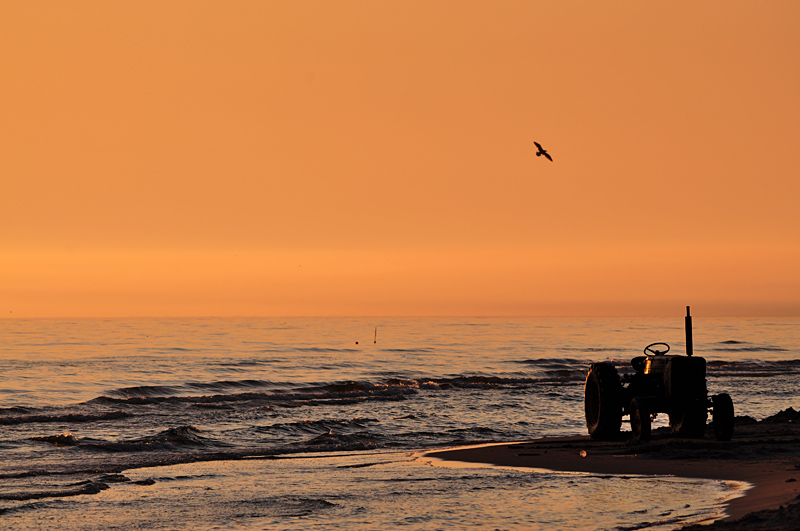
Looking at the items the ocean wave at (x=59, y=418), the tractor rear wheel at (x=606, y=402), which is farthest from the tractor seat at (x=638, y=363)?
the ocean wave at (x=59, y=418)

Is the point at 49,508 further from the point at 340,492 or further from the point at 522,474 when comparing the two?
the point at 522,474

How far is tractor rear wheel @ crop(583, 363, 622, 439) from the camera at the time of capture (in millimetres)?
15523

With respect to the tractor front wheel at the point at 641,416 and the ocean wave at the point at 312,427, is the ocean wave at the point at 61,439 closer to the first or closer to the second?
the ocean wave at the point at 312,427

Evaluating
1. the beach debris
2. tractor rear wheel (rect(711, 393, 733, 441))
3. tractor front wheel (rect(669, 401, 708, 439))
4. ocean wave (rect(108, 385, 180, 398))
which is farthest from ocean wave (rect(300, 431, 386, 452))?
ocean wave (rect(108, 385, 180, 398))

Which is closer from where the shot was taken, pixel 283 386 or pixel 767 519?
pixel 767 519

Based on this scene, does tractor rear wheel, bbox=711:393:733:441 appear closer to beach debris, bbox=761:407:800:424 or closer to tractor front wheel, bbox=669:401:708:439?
tractor front wheel, bbox=669:401:708:439

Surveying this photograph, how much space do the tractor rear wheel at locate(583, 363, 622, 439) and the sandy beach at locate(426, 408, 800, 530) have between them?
9.2 inches

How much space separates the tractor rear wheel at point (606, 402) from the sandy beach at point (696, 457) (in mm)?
234

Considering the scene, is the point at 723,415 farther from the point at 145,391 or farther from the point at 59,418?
the point at 145,391

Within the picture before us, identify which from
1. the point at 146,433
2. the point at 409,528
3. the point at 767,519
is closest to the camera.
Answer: the point at 767,519

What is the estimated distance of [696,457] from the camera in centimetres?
1336

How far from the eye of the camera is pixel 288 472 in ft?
44.5

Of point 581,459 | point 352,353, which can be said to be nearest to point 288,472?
point 581,459

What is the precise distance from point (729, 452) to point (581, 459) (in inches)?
91.6
